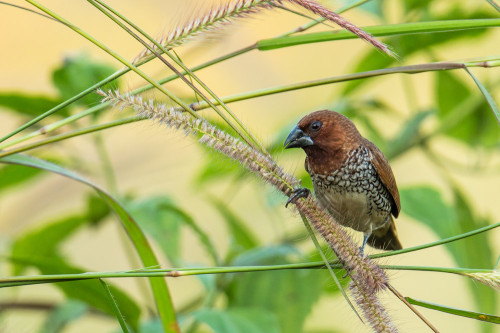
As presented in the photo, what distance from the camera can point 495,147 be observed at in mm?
2703

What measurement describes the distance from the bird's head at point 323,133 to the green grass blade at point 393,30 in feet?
2.27

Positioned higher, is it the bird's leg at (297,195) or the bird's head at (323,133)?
the bird's head at (323,133)

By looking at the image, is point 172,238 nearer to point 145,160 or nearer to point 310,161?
point 310,161

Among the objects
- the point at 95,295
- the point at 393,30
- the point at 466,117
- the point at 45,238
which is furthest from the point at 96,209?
the point at 466,117

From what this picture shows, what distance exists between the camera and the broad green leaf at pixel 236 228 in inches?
95.3

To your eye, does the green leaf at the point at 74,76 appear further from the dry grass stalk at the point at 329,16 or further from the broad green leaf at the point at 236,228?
the dry grass stalk at the point at 329,16

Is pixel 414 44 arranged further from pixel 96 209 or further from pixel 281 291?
pixel 96 209

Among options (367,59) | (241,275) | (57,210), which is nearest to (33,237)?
(241,275)

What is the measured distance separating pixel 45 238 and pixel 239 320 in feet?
2.95

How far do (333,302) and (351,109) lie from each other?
247 centimetres

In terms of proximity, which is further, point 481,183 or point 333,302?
point 481,183

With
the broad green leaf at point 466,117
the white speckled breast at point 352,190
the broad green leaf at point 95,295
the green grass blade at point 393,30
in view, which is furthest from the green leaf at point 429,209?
the green grass blade at point 393,30

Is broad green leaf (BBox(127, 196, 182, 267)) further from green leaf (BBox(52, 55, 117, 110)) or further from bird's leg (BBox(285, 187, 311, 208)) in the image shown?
bird's leg (BBox(285, 187, 311, 208))

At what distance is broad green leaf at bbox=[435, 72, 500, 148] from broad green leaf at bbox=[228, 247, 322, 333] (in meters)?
0.96
